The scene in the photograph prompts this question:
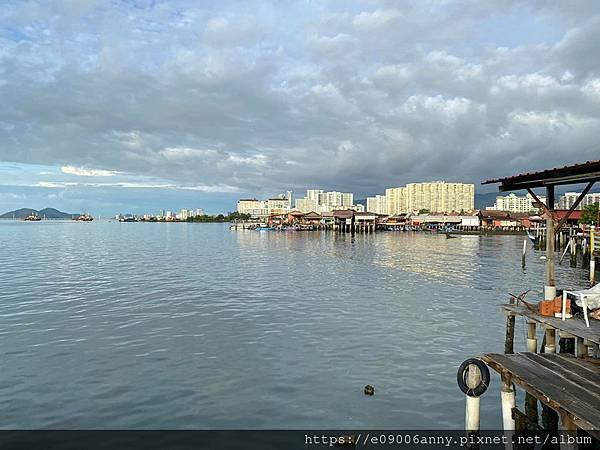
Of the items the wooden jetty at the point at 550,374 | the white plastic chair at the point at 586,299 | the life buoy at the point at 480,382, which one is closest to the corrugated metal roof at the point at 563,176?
the wooden jetty at the point at 550,374

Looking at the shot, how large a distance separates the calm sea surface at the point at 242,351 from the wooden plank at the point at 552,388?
2317 mm

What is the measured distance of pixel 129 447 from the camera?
827 centimetres

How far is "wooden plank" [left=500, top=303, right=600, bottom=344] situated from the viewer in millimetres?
8820

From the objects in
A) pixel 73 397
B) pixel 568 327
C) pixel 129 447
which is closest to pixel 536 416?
pixel 568 327

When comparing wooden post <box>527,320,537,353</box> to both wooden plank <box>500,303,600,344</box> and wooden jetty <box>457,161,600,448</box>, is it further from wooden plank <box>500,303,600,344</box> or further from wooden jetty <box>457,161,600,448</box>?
wooden plank <box>500,303,600,344</box>

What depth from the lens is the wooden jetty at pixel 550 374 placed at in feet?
19.8

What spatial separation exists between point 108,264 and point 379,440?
3710 centimetres

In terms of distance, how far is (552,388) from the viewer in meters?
6.53

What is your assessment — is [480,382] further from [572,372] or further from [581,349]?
[581,349]

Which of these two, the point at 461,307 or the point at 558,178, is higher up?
the point at 558,178

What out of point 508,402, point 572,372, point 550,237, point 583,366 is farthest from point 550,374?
point 550,237

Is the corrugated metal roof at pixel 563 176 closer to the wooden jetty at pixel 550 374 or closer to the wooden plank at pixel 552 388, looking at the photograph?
the wooden jetty at pixel 550 374

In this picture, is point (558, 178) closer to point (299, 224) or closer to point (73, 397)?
point (73, 397)

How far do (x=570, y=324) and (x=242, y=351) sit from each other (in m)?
9.01
